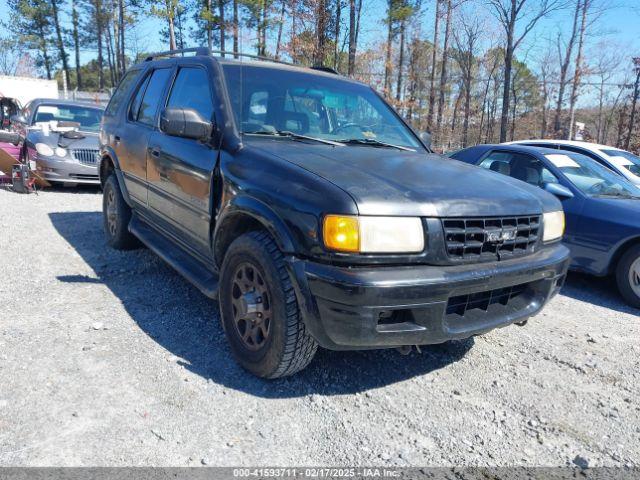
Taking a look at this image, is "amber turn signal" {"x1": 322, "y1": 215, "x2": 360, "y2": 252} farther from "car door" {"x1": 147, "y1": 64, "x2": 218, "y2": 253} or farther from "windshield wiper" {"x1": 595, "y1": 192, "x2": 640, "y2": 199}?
"windshield wiper" {"x1": 595, "y1": 192, "x2": 640, "y2": 199}

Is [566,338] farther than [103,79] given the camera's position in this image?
No

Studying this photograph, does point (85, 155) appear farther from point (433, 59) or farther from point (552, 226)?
point (433, 59)

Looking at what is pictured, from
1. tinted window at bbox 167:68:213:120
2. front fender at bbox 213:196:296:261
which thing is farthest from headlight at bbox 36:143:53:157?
front fender at bbox 213:196:296:261

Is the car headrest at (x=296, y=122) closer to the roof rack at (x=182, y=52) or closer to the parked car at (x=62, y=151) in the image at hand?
the roof rack at (x=182, y=52)

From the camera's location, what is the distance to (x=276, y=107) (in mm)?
3398

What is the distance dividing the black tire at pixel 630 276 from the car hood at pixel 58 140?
27.0 feet

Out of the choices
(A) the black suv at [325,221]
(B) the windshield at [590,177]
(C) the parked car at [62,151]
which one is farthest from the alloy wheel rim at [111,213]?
(B) the windshield at [590,177]

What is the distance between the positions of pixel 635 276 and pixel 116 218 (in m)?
5.19

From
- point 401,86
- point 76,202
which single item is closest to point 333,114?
point 76,202

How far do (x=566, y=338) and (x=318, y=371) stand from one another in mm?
2036

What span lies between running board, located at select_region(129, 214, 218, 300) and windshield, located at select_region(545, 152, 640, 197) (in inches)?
160

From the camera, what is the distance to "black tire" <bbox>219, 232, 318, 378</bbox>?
250 centimetres

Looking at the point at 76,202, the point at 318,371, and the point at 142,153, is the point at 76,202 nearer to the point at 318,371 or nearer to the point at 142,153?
the point at 142,153

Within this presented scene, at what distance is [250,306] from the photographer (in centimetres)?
274
